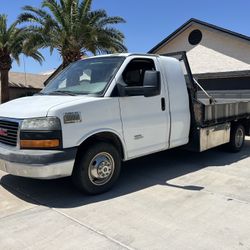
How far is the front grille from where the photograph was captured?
4941 mm

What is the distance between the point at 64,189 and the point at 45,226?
4.64 ft

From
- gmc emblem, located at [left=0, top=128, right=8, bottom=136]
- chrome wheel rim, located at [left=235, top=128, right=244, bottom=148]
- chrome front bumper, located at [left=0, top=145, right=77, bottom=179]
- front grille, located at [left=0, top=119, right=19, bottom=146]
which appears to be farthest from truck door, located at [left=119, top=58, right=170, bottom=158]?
chrome wheel rim, located at [left=235, top=128, right=244, bottom=148]

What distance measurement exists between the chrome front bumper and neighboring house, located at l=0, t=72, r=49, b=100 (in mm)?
28522

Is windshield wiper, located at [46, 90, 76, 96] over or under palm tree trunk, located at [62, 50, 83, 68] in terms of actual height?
under

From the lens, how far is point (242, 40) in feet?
55.8

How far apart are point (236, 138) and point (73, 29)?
12837 millimetres

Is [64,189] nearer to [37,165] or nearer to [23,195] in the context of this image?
[23,195]

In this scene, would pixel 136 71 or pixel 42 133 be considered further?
pixel 136 71

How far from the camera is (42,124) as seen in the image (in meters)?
4.75

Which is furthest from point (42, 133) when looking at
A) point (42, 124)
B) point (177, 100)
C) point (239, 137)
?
point (239, 137)

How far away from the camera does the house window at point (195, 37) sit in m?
19.3

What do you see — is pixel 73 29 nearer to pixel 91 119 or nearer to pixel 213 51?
pixel 213 51

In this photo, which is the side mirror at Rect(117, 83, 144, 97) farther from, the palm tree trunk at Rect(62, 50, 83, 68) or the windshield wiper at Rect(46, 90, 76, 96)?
the palm tree trunk at Rect(62, 50, 83, 68)

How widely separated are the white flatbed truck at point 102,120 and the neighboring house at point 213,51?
33.3 feet
